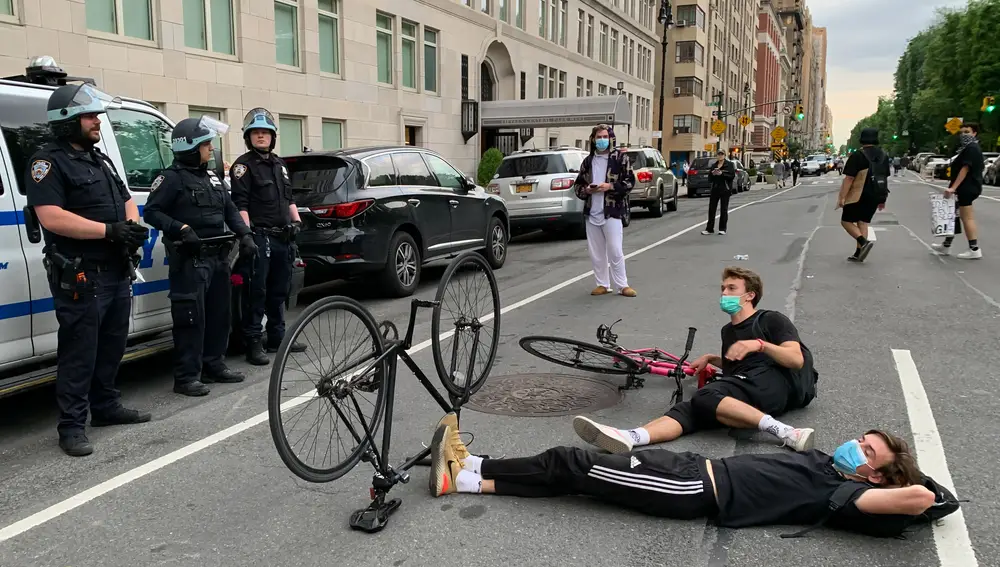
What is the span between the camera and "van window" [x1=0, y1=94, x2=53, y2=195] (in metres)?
4.71

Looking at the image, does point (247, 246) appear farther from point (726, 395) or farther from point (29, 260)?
point (726, 395)

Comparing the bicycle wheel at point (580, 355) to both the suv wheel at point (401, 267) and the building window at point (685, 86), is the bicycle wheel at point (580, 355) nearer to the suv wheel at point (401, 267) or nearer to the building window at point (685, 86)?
the suv wheel at point (401, 267)

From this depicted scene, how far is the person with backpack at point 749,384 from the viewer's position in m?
4.28

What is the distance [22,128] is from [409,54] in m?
22.5

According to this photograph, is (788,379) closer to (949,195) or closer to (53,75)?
(53,75)

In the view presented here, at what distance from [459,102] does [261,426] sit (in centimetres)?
2537

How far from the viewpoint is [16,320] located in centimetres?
459

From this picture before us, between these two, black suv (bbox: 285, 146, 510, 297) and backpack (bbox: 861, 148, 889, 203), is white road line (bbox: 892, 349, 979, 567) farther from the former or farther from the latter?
backpack (bbox: 861, 148, 889, 203)

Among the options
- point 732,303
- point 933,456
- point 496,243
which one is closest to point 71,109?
point 732,303

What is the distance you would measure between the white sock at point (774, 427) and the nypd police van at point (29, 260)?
388cm

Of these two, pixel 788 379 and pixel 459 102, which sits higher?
pixel 459 102

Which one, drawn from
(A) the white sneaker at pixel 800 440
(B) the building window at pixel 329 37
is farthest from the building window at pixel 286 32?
(A) the white sneaker at pixel 800 440

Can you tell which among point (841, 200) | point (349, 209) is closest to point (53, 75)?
point (349, 209)

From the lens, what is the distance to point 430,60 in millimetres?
27453
